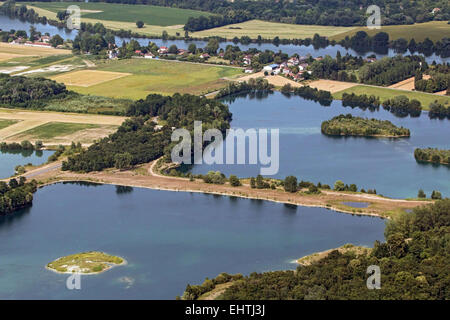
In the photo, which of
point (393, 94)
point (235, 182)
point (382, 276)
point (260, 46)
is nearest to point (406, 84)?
point (393, 94)

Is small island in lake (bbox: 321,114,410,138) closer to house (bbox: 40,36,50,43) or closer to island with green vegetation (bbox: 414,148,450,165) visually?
island with green vegetation (bbox: 414,148,450,165)

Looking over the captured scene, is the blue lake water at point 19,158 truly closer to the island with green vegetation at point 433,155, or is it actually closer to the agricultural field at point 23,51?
the island with green vegetation at point 433,155

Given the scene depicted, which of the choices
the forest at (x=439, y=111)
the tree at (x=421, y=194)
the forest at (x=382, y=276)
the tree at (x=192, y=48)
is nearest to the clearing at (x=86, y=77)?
the tree at (x=192, y=48)

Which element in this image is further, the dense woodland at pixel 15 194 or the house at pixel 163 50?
the house at pixel 163 50

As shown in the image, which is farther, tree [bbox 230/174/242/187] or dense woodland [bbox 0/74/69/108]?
dense woodland [bbox 0/74/69/108]

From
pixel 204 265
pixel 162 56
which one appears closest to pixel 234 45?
pixel 162 56

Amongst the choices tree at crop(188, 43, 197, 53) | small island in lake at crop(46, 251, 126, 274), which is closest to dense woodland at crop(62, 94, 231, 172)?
small island in lake at crop(46, 251, 126, 274)

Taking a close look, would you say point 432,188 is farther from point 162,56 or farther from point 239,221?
point 162,56
